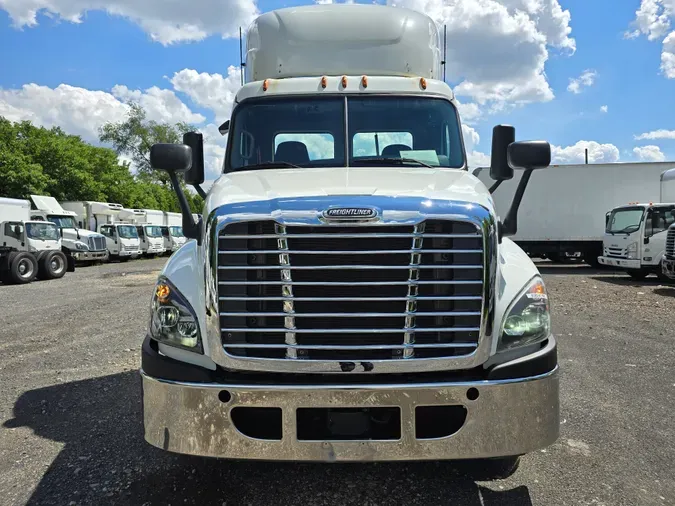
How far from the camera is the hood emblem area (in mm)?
2766

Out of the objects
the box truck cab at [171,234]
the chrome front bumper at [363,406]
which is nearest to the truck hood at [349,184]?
the chrome front bumper at [363,406]

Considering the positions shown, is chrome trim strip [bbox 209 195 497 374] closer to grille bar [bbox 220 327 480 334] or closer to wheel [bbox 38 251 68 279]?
grille bar [bbox 220 327 480 334]

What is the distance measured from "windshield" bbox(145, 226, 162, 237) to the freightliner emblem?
34.1 meters

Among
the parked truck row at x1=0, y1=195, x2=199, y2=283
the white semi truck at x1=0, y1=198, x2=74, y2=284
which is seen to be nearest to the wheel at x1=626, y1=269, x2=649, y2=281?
the parked truck row at x1=0, y1=195, x2=199, y2=283

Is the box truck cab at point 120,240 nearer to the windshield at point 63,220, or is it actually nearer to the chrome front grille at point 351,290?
the windshield at point 63,220

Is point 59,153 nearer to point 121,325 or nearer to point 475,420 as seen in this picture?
point 121,325

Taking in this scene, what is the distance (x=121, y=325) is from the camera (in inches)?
356

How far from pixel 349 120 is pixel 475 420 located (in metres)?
2.57

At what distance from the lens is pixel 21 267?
18453 millimetres

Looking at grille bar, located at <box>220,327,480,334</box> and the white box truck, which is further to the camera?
the white box truck

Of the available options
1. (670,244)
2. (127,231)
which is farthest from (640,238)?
(127,231)

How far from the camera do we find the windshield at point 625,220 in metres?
16.5

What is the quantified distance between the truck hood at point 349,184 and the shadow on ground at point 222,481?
1730 mm

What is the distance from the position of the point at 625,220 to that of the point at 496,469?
16.2 metres
